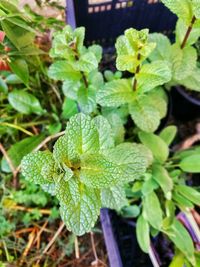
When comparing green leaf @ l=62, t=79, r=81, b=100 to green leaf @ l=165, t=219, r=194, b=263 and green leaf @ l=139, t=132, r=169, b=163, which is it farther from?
green leaf @ l=165, t=219, r=194, b=263

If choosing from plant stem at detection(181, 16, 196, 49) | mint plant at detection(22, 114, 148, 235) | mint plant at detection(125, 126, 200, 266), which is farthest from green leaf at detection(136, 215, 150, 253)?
plant stem at detection(181, 16, 196, 49)

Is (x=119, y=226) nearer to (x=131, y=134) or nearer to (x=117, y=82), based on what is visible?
(x=131, y=134)

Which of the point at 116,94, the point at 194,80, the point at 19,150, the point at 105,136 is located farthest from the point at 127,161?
the point at 19,150

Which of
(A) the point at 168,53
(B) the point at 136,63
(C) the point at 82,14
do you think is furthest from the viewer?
(C) the point at 82,14

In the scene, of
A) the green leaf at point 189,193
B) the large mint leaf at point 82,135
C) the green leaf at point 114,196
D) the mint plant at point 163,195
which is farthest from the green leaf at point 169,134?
the large mint leaf at point 82,135

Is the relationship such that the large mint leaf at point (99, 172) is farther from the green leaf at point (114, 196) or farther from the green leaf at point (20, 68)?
the green leaf at point (20, 68)

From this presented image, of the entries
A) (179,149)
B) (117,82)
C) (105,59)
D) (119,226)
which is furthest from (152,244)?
(105,59)
